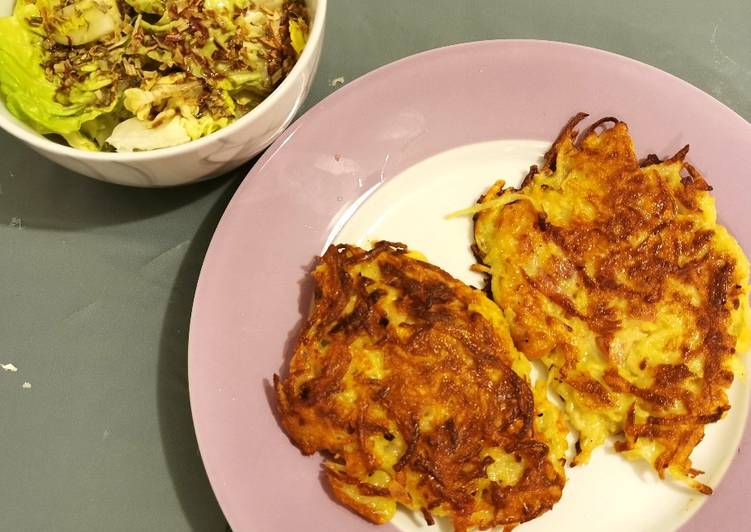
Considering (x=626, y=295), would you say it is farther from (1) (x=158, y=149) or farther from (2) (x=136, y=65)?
(2) (x=136, y=65)

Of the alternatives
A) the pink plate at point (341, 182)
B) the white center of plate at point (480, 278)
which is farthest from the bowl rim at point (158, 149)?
the white center of plate at point (480, 278)

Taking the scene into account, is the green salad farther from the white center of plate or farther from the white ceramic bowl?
the white center of plate

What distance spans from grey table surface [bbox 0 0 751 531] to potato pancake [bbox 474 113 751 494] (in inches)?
27.8

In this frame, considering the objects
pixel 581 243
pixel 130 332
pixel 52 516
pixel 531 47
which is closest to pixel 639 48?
pixel 531 47

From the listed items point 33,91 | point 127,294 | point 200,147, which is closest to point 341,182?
point 200,147

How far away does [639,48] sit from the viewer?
2496 mm

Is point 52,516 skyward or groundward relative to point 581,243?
groundward

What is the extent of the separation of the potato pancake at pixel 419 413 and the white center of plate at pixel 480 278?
14 centimetres

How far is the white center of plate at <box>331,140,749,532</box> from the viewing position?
75.8 inches

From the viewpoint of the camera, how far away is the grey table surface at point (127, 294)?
1987 mm

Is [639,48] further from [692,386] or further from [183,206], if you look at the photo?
[183,206]

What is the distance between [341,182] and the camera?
2.08 meters

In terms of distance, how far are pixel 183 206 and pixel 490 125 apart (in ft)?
3.45

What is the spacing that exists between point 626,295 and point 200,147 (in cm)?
126
